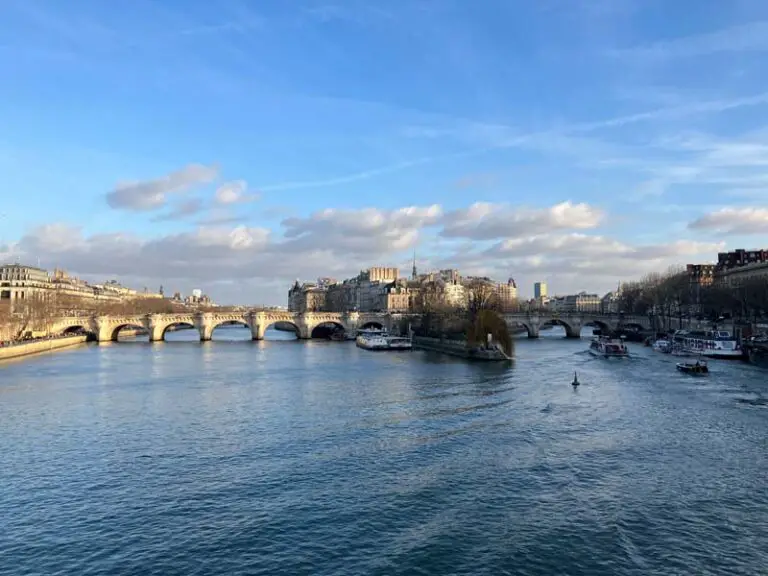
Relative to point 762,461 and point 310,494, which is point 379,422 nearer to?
point 310,494

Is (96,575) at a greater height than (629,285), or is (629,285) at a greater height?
(629,285)

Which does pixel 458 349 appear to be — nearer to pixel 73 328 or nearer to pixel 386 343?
pixel 386 343

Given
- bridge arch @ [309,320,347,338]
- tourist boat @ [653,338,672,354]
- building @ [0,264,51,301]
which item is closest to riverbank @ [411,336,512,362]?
tourist boat @ [653,338,672,354]

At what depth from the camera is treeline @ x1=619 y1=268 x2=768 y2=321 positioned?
3061 inches

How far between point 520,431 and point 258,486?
36.6 feet

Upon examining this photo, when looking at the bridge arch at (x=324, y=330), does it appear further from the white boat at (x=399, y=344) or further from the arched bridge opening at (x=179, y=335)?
the white boat at (x=399, y=344)

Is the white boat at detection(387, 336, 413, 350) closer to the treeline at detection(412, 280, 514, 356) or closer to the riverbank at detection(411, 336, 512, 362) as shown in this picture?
the riverbank at detection(411, 336, 512, 362)

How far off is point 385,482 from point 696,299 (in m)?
93.9

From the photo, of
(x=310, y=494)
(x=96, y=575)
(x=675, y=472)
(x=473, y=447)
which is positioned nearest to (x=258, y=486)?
A: (x=310, y=494)

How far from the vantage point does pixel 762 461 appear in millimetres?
20406

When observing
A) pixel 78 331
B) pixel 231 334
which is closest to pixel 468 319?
pixel 78 331

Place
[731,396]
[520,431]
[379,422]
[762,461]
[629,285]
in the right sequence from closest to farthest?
[762,461], [520,431], [379,422], [731,396], [629,285]

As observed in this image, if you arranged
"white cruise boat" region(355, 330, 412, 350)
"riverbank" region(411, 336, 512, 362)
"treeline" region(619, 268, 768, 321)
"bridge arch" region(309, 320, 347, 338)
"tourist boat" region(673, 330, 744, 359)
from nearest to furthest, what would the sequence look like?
"riverbank" region(411, 336, 512, 362), "tourist boat" region(673, 330, 744, 359), "white cruise boat" region(355, 330, 412, 350), "treeline" region(619, 268, 768, 321), "bridge arch" region(309, 320, 347, 338)

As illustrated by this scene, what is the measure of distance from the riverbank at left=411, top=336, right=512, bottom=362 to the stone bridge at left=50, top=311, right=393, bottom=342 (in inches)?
779
